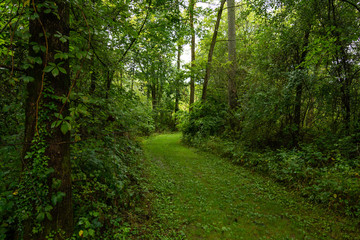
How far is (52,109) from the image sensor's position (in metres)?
2.13

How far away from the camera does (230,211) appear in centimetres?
418

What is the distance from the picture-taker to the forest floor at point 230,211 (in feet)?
11.2

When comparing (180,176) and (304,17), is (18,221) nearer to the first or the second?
(180,176)

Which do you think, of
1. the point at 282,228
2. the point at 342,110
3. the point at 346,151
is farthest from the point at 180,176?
the point at 342,110

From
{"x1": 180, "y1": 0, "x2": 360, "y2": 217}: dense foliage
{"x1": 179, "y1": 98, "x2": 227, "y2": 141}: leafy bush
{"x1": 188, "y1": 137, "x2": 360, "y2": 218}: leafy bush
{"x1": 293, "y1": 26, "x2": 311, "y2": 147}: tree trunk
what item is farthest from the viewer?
{"x1": 179, "y1": 98, "x2": 227, "y2": 141}: leafy bush

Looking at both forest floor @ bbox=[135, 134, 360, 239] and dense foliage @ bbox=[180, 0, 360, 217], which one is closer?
forest floor @ bbox=[135, 134, 360, 239]

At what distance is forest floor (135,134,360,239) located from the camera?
3.41 meters

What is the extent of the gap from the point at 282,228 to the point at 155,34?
18.7ft

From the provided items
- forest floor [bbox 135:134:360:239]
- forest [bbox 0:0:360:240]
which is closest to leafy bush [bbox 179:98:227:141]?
forest [bbox 0:0:360:240]

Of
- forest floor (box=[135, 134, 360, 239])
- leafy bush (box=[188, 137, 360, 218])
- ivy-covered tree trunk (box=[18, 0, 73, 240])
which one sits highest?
ivy-covered tree trunk (box=[18, 0, 73, 240])

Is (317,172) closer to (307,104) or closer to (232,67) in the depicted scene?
(307,104)

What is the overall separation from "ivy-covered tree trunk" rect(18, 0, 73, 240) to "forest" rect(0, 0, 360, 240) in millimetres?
12

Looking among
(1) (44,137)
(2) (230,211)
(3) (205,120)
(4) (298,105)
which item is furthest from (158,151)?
(1) (44,137)

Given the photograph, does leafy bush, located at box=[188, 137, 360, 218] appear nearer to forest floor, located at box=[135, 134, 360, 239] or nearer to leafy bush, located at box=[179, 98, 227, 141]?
forest floor, located at box=[135, 134, 360, 239]
